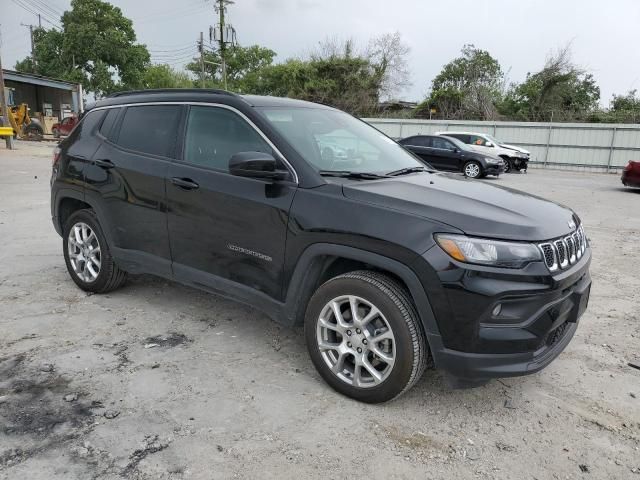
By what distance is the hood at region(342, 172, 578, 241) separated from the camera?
2.72m

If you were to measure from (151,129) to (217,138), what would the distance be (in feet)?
2.54

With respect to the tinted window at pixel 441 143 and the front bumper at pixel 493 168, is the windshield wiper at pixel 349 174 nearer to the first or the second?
the front bumper at pixel 493 168

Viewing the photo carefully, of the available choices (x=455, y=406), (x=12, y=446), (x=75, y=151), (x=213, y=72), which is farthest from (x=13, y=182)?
(x=213, y=72)

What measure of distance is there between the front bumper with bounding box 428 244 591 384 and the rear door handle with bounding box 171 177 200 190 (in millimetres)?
1838

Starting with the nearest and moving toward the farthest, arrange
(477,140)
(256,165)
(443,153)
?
(256,165), (443,153), (477,140)

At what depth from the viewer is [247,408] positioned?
2996 millimetres

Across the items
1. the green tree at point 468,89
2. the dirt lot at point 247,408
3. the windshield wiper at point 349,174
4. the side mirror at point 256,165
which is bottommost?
the dirt lot at point 247,408

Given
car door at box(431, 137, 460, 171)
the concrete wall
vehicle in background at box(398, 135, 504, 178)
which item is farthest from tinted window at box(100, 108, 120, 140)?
the concrete wall

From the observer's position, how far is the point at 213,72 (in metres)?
72.3

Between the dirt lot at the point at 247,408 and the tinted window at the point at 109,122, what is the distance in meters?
1.46

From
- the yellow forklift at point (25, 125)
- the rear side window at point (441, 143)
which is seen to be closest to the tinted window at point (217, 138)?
the rear side window at point (441, 143)

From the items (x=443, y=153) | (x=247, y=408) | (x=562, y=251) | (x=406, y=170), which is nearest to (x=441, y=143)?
(x=443, y=153)

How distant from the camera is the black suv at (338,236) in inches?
106

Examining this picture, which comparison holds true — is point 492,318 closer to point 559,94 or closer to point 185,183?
point 185,183
